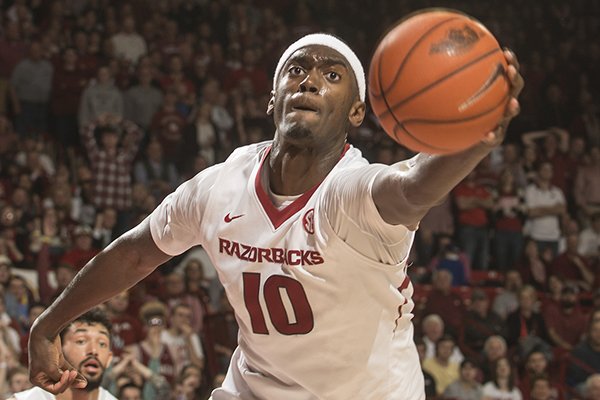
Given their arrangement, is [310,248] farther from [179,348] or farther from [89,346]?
[179,348]

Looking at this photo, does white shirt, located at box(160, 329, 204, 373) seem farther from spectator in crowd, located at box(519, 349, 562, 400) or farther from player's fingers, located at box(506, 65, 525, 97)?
player's fingers, located at box(506, 65, 525, 97)

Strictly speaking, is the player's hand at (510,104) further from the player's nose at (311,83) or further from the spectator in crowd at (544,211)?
the spectator in crowd at (544,211)

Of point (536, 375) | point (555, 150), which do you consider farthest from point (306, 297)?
point (555, 150)

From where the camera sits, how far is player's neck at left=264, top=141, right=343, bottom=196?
3527 millimetres

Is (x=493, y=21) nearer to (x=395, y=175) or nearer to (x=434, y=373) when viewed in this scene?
(x=434, y=373)

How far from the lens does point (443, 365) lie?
975 centimetres

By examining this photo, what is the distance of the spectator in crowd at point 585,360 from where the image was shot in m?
10.1

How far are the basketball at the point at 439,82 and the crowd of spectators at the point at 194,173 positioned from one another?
18.2 feet

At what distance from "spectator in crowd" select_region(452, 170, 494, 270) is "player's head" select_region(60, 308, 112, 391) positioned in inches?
305

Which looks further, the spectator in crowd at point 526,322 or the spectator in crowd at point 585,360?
the spectator in crowd at point 526,322

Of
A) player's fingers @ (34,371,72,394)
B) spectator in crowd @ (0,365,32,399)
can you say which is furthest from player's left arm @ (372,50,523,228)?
spectator in crowd @ (0,365,32,399)

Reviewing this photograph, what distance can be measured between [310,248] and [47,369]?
4.38ft

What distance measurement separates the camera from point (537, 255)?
40.5 ft

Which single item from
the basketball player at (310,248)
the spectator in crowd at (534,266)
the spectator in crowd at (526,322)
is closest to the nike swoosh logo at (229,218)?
the basketball player at (310,248)
